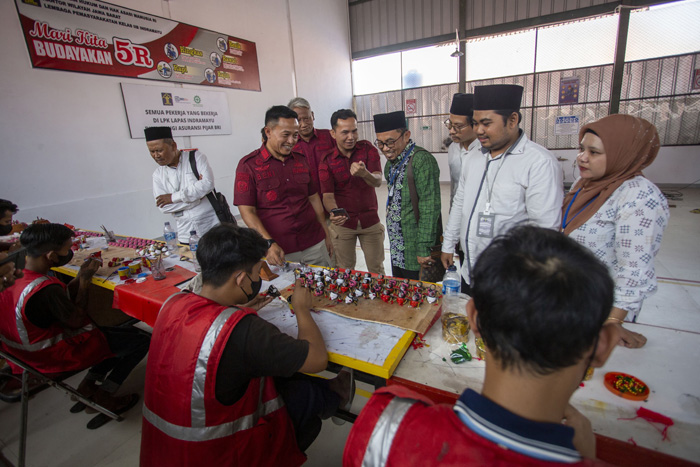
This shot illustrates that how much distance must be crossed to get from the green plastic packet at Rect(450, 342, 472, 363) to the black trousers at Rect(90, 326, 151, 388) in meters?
2.16

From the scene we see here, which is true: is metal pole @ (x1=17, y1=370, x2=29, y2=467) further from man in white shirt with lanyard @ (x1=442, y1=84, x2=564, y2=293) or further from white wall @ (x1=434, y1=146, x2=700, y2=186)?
white wall @ (x1=434, y1=146, x2=700, y2=186)

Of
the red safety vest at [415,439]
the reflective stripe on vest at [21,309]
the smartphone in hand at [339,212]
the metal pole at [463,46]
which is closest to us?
the red safety vest at [415,439]

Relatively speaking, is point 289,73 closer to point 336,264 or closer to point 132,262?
point 336,264

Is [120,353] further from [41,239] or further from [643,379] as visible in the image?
[643,379]

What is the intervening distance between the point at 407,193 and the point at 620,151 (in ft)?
3.99

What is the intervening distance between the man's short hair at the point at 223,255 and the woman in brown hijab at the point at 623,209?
60.1 inches

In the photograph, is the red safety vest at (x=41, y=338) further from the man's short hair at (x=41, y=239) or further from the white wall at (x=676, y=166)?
the white wall at (x=676, y=166)

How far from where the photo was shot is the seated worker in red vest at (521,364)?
584 mm

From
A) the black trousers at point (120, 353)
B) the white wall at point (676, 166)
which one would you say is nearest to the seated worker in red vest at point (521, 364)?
the black trousers at point (120, 353)

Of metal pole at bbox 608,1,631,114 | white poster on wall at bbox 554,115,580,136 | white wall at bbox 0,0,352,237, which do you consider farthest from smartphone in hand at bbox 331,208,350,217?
metal pole at bbox 608,1,631,114

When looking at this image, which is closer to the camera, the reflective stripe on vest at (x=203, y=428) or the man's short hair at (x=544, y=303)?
the man's short hair at (x=544, y=303)

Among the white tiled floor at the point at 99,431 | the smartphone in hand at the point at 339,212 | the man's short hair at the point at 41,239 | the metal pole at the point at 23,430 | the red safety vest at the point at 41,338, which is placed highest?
the man's short hair at the point at 41,239

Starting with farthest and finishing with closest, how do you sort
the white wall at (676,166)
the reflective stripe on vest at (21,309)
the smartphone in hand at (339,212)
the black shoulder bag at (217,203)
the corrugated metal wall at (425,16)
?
the corrugated metal wall at (425,16), the white wall at (676,166), the black shoulder bag at (217,203), the smartphone in hand at (339,212), the reflective stripe on vest at (21,309)

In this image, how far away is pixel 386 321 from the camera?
1.53m
